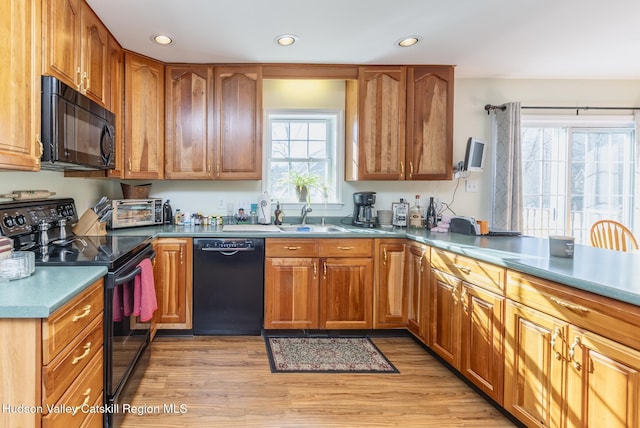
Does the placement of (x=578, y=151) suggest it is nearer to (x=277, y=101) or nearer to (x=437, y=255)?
(x=437, y=255)

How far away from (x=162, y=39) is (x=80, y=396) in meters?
2.32

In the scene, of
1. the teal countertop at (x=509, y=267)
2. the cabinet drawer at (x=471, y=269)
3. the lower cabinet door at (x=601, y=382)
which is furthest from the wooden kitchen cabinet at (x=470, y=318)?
the lower cabinet door at (x=601, y=382)

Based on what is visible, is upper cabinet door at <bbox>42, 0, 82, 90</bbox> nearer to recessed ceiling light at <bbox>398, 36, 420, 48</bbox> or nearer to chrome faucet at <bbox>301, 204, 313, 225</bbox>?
chrome faucet at <bbox>301, 204, 313, 225</bbox>

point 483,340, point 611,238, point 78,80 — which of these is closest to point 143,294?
point 78,80

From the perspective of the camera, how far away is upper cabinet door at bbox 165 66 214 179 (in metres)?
2.97

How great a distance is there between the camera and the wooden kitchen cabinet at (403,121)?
3.04m

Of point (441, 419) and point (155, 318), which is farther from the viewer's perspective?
point (155, 318)

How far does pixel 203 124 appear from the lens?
300 centimetres

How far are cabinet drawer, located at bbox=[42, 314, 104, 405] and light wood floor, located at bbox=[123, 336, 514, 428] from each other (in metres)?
0.65

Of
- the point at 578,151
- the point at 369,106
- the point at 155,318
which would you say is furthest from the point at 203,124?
the point at 578,151

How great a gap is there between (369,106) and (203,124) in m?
1.45

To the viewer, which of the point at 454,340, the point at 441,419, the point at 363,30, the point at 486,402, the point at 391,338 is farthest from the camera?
the point at 391,338

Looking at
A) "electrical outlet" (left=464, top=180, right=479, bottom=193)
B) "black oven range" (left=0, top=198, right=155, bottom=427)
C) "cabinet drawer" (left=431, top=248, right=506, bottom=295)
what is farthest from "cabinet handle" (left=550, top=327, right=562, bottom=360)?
"electrical outlet" (left=464, top=180, right=479, bottom=193)

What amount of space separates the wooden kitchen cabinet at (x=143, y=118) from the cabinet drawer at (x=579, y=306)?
2.74m
